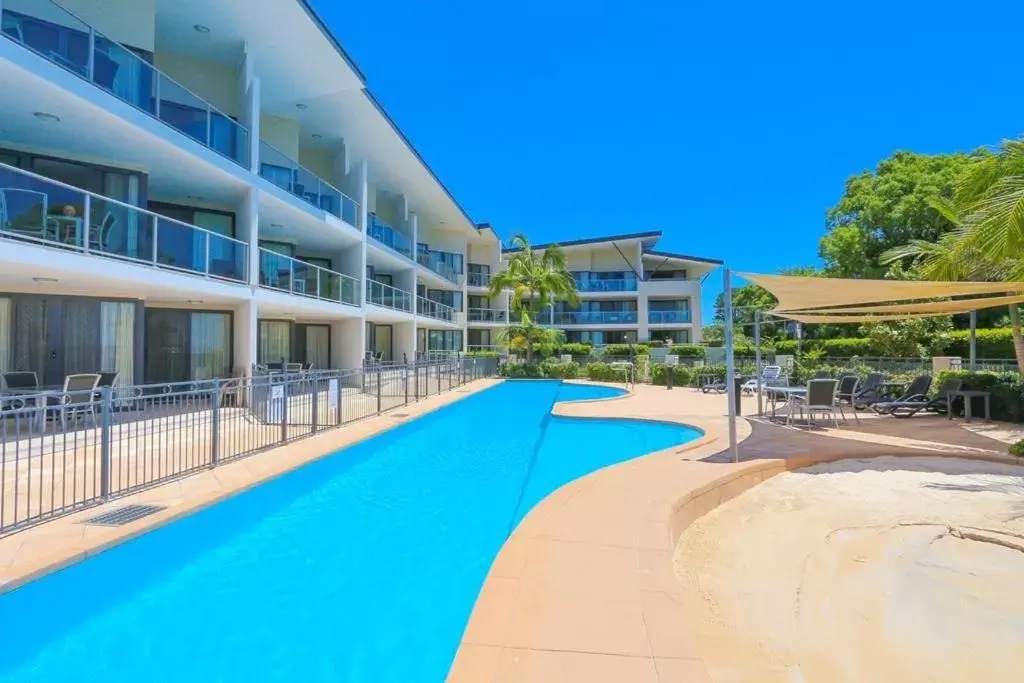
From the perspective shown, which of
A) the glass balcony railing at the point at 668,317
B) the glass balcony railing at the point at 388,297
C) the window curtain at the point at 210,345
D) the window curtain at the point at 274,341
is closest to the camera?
the window curtain at the point at 210,345

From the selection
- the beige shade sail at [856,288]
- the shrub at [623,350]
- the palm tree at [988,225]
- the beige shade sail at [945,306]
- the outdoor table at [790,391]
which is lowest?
the outdoor table at [790,391]

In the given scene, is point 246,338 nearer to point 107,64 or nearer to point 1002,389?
point 107,64

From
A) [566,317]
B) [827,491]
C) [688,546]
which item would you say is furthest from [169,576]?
[566,317]

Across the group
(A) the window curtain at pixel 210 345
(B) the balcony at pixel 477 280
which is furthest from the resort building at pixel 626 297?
(A) the window curtain at pixel 210 345

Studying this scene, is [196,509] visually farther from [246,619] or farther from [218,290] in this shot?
[218,290]

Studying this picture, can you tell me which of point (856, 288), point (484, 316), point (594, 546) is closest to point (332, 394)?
point (594, 546)

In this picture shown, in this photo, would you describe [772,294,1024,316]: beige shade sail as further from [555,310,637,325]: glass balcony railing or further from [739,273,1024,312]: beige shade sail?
[555,310,637,325]: glass balcony railing

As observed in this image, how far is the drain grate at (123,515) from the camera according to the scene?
512 cm

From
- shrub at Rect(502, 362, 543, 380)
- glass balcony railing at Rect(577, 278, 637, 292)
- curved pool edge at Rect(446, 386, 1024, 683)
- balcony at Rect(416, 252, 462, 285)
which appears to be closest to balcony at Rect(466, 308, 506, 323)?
balcony at Rect(416, 252, 462, 285)

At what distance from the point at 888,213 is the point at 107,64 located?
31.6m

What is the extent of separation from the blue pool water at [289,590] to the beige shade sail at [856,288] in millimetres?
4185

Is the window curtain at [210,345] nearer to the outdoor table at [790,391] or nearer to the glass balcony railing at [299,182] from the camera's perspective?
the glass balcony railing at [299,182]

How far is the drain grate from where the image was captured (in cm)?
512

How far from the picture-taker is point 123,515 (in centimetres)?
534
